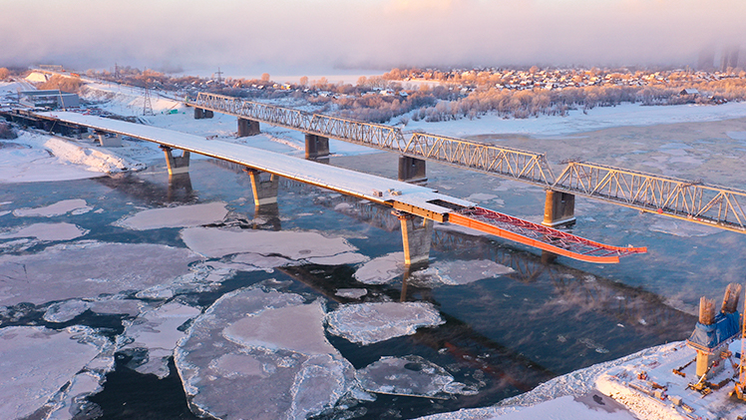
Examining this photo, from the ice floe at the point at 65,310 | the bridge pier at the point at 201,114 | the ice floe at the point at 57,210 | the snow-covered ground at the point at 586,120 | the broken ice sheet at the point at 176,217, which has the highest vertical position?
the bridge pier at the point at 201,114

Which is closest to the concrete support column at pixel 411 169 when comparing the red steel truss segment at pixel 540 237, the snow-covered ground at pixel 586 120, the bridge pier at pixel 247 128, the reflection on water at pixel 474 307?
the reflection on water at pixel 474 307

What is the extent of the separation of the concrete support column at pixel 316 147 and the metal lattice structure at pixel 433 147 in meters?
1.59

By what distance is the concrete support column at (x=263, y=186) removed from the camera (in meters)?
68.4

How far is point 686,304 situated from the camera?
42.9 meters

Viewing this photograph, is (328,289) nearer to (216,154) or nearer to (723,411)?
(723,411)

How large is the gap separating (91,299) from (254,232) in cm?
1866

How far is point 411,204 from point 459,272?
272 inches

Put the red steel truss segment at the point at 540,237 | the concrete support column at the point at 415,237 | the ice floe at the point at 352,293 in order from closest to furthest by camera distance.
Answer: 1. the red steel truss segment at the point at 540,237
2. the ice floe at the point at 352,293
3. the concrete support column at the point at 415,237

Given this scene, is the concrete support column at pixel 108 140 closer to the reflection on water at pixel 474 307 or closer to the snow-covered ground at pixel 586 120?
the reflection on water at pixel 474 307

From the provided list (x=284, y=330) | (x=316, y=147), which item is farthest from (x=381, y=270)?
(x=316, y=147)

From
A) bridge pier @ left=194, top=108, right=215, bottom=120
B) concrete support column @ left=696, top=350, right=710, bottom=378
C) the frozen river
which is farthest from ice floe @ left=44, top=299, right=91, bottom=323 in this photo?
bridge pier @ left=194, top=108, right=215, bottom=120

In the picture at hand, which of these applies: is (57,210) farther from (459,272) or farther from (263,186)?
(459,272)

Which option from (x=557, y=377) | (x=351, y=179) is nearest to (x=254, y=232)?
(x=351, y=179)

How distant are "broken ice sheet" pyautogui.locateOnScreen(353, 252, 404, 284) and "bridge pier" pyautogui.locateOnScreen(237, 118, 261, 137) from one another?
244 feet
